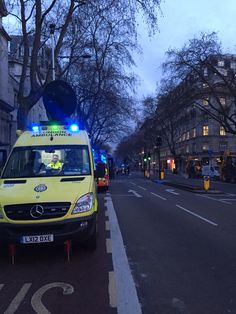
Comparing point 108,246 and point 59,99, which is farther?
point 59,99

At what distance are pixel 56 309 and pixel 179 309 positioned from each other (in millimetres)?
1447

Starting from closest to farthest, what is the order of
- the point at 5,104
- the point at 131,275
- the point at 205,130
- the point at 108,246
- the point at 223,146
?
the point at 131,275 → the point at 108,246 → the point at 5,104 → the point at 205,130 → the point at 223,146

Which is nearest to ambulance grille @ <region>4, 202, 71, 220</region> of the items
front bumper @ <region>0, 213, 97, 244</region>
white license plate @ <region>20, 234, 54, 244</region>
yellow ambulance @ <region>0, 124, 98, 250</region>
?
yellow ambulance @ <region>0, 124, 98, 250</region>

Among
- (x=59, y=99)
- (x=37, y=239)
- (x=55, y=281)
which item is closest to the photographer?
(x=55, y=281)

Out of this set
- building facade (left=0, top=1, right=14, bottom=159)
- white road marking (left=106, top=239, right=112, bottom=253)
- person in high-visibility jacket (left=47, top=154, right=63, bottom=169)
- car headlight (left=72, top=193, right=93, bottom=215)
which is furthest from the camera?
building facade (left=0, top=1, right=14, bottom=159)

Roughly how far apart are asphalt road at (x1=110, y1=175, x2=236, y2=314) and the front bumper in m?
1.03

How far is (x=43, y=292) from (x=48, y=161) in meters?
3.76

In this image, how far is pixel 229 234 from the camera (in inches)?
471

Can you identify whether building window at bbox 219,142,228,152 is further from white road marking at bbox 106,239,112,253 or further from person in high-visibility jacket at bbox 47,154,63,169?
person in high-visibility jacket at bbox 47,154,63,169

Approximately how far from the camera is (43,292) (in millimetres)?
6789

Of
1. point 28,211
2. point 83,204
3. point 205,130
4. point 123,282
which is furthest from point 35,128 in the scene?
point 205,130

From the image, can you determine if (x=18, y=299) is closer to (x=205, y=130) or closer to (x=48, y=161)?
(x=48, y=161)

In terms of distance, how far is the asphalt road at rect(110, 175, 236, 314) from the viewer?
6.32 meters

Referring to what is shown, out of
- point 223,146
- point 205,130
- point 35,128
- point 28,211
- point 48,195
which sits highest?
point 205,130
